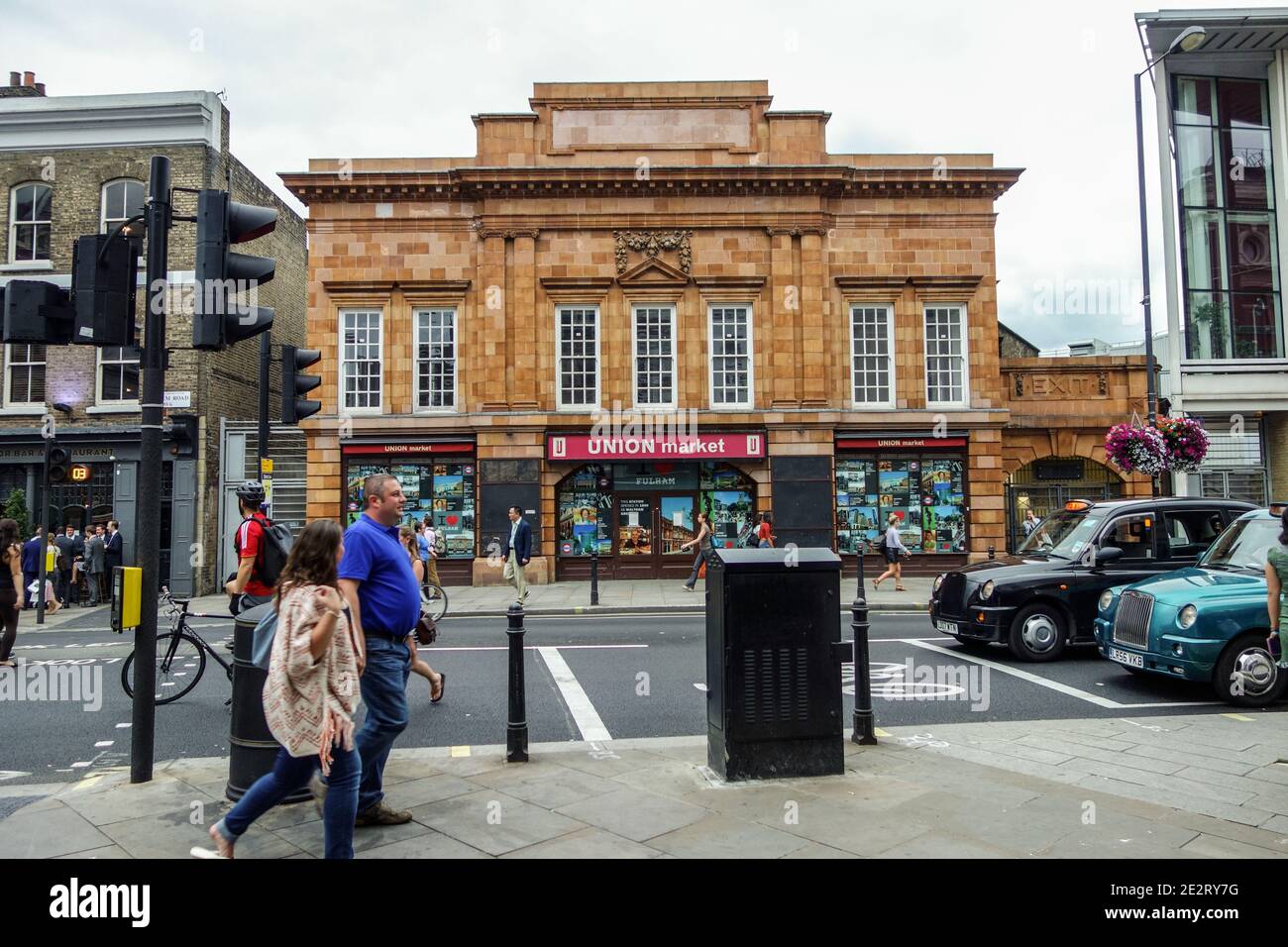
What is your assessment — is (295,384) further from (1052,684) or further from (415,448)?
(415,448)

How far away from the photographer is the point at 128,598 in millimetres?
5598

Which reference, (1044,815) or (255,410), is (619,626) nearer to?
(1044,815)

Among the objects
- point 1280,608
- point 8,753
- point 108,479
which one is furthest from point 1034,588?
point 108,479

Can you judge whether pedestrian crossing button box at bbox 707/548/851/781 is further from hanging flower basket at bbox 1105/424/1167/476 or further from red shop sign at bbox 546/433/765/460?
red shop sign at bbox 546/433/765/460

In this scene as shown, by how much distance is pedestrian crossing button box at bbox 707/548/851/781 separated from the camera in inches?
224

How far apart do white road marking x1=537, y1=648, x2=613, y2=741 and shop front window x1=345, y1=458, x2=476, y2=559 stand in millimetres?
11675

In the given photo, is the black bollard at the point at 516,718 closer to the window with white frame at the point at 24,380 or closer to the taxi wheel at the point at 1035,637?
the taxi wheel at the point at 1035,637

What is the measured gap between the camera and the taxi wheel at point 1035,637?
34.3 ft

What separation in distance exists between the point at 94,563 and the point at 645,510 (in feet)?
41.8

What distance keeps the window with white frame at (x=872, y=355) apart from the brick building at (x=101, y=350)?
16829 mm

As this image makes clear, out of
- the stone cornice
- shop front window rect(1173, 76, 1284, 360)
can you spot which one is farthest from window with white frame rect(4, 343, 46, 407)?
shop front window rect(1173, 76, 1284, 360)

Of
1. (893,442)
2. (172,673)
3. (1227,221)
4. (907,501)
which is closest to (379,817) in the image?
(172,673)

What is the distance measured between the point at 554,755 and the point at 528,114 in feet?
64.9

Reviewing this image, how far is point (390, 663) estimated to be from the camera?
4812mm
